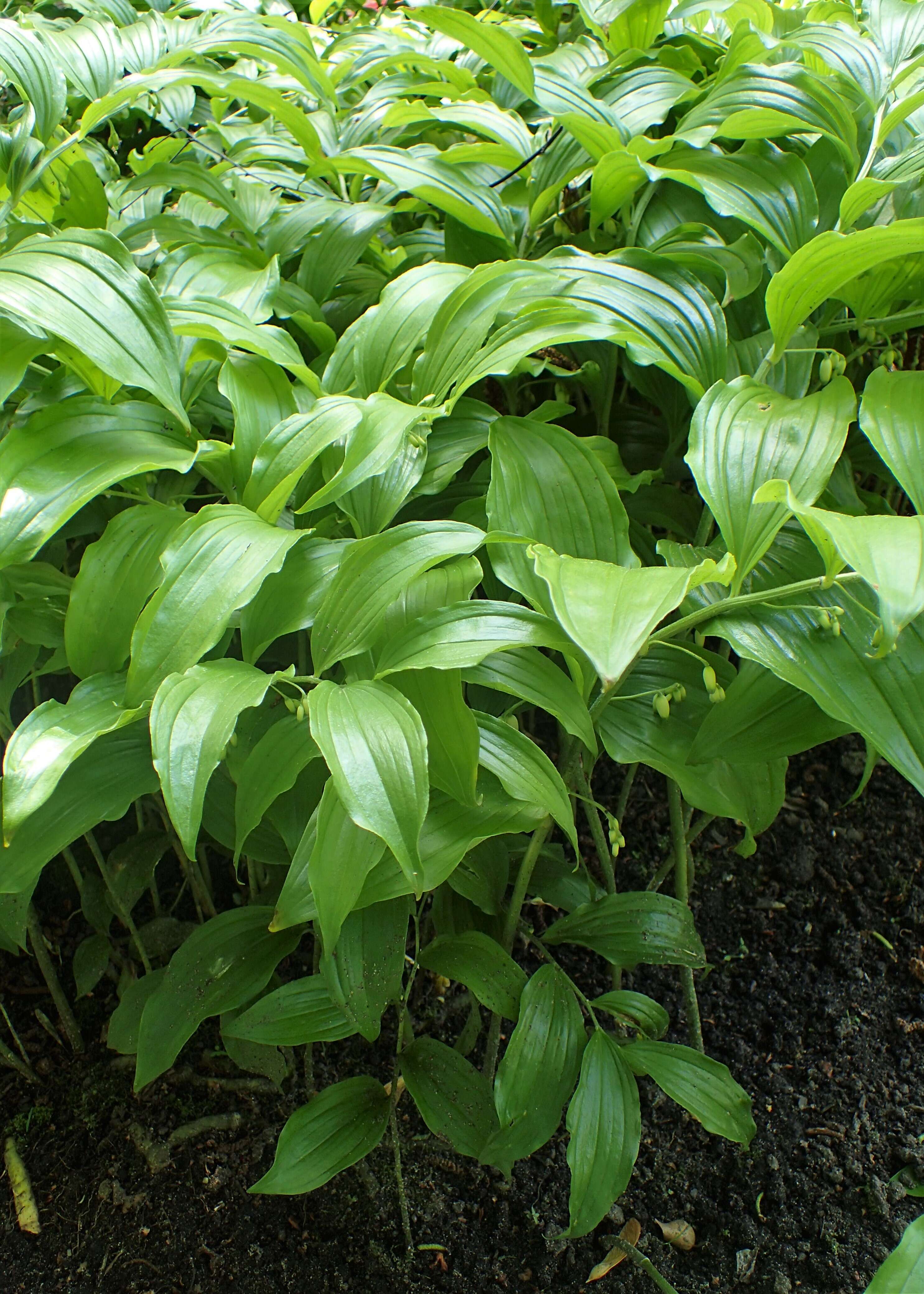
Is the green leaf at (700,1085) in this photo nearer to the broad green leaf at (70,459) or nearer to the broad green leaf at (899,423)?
the broad green leaf at (899,423)

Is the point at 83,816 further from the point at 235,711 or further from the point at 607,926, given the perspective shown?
the point at 607,926

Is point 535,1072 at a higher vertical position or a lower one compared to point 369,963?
lower

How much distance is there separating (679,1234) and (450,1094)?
0.35 metres

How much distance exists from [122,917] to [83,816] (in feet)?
1.30

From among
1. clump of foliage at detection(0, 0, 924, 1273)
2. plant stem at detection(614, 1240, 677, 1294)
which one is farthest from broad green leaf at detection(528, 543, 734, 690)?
plant stem at detection(614, 1240, 677, 1294)

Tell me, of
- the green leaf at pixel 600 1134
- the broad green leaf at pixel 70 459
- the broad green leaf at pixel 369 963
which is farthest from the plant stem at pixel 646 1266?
the broad green leaf at pixel 70 459

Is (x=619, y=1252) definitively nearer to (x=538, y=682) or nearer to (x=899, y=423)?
(x=538, y=682)

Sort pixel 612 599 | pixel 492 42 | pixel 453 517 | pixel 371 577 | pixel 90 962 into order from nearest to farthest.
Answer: pixel 612 599, pixel 371 577, pixel 453 517, pixel 492 42, pixel 90 962

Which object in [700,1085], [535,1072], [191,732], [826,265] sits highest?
[826,265]

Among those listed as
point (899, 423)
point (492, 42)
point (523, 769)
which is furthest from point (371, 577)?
point (492, 42)

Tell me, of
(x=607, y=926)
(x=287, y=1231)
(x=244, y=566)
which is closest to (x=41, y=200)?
(x=244, y=566)

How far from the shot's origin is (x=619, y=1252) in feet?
3.20

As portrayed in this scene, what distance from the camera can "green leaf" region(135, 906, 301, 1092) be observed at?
0.87m

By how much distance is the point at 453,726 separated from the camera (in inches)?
25.4
